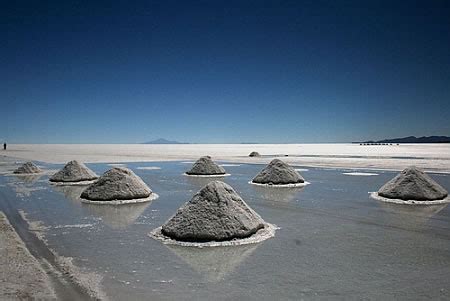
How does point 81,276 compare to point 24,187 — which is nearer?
point 81,276

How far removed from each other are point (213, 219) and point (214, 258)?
1.22 metres

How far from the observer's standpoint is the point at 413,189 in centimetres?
1172

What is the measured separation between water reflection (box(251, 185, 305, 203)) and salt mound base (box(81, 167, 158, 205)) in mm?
3566

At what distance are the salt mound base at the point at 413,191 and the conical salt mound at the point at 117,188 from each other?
7170 millimetres

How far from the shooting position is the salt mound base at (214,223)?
7.12m

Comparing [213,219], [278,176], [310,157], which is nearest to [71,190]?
[278,176]

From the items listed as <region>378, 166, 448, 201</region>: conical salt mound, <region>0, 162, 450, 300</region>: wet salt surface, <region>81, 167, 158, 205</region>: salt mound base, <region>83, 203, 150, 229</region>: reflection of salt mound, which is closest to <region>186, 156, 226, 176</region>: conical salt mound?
<region>81, 167, 158, 205</region>: salt mound base

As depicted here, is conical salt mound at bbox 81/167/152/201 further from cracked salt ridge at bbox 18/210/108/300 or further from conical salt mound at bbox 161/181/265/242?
cracked salt ridge at bbox 18/210/108/300

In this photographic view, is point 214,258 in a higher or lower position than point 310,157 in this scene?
lower

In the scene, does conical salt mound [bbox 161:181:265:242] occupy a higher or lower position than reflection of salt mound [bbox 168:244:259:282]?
higher

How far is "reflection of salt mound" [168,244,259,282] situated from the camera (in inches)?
216

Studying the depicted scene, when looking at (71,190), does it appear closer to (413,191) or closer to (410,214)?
(410,214)

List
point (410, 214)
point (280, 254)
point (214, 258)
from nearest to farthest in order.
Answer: point (214, 258), point (280, 254), point (410, 214)

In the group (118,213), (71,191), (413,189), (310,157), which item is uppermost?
(310,157)
